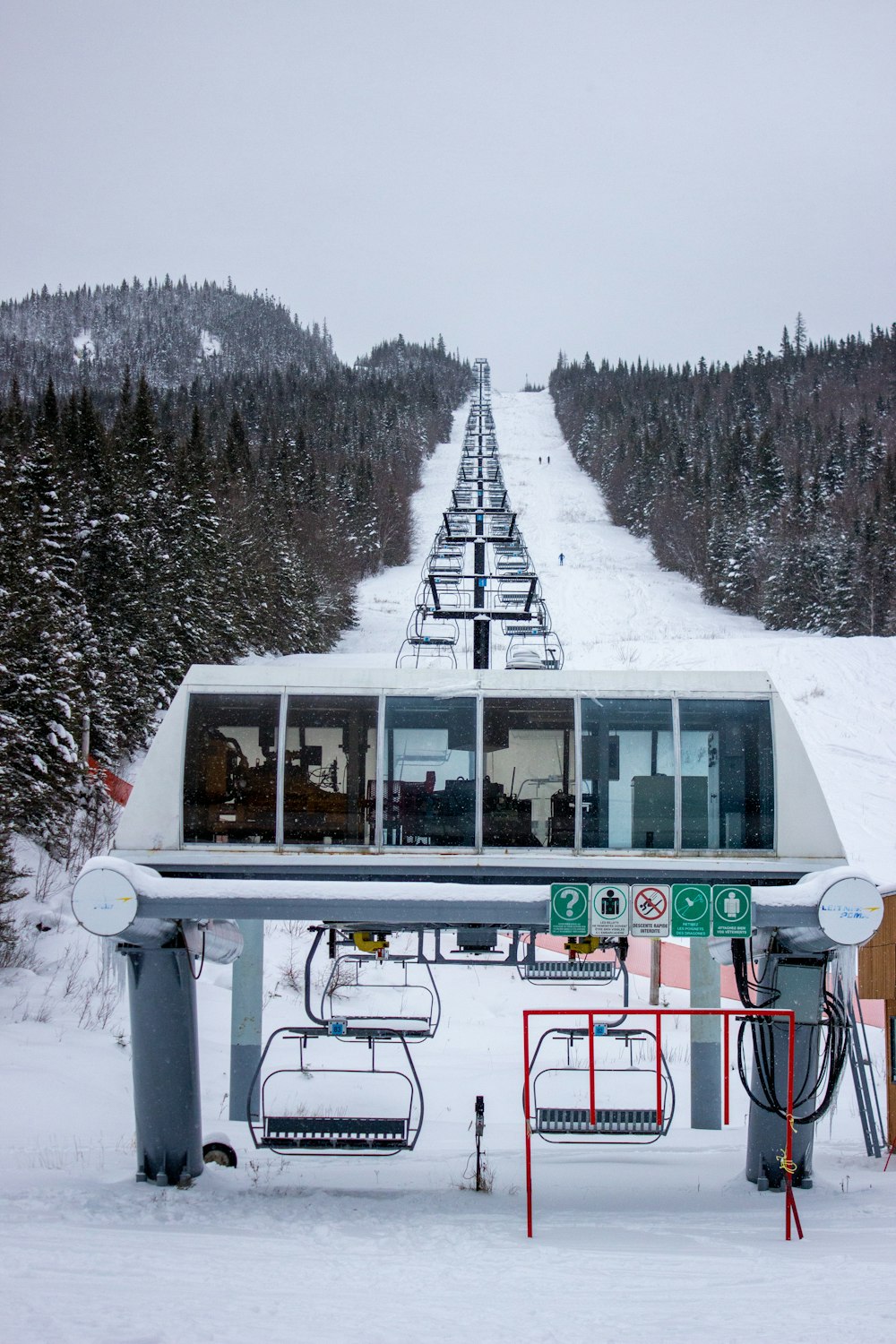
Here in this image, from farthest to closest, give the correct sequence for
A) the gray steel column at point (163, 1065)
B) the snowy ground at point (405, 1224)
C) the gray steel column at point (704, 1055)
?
the gray steel column at point (704, 1055)
the gray steel column at point (163, 1065)
the snowy ground at point (405, 1224)

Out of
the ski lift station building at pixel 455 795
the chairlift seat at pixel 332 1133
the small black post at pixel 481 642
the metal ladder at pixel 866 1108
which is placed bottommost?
the metal ladder at pixel 866 1108

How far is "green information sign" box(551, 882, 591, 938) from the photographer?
10.2m

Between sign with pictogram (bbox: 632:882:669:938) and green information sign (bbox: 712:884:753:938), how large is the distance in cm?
47

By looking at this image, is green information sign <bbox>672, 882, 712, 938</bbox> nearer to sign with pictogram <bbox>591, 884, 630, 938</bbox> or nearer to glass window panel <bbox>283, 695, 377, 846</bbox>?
sign with pictogram <bbox>591, 884, 630, 938</bbox>

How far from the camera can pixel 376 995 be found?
75.9 ft

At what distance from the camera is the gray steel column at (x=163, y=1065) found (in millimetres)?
10570

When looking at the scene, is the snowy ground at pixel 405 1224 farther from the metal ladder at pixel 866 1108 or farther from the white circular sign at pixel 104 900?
the white circular sign at pixel 104 900

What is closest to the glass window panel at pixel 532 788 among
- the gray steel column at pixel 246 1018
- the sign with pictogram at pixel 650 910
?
the sign with pictogram at pixel 650 910

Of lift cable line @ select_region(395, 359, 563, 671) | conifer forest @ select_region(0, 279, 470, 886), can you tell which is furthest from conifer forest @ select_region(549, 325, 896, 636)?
lift cable line @ select_region(395, 359, 563, 671)

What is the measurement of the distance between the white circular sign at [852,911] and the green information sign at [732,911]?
0.72m

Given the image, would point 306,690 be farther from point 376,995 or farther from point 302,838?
point 376,995

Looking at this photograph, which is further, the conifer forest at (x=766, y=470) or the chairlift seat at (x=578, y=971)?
the conifer forest at (x=766, y=470)

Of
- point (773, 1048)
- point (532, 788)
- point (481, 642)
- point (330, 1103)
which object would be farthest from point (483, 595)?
point (773, 1048)

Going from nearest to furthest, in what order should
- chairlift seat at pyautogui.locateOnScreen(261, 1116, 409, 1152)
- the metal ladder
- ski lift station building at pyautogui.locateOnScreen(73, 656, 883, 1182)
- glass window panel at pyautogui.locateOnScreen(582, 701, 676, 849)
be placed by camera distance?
chairlift seat at pyautogui.locateOnScreen(261, 1116, 409, 1152), ski lift station building at pyautogui.locateOnScreen(73, 656, 883, 1182), glass window panel at pyautogui.locateOnScreen(582, 701, 676, 849), the metal ladder
